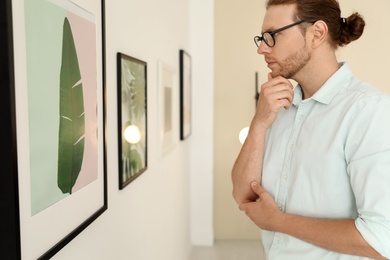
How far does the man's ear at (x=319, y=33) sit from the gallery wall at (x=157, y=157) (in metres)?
0.70

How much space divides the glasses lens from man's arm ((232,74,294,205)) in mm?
118

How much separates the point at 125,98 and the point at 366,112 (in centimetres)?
88

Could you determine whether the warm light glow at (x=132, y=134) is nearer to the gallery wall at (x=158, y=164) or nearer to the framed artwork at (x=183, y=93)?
the gallery wall at (x=158, y=164)

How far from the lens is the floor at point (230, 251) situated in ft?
12.0

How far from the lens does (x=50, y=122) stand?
0.88m

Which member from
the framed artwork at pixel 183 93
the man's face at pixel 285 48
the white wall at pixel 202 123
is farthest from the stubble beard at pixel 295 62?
the white wall at pixel 202 123

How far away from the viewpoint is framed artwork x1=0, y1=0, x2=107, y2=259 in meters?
0.73

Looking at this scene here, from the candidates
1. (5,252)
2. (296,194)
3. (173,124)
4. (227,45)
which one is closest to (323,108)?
(296,194)

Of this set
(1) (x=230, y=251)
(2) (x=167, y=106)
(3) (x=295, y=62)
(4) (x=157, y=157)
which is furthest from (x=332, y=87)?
(1) (x=230, y=251)

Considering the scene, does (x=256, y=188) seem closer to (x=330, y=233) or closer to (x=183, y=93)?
(x=330, y=233)

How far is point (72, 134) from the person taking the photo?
39.4 inches

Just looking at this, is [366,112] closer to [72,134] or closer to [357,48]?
[72,134]

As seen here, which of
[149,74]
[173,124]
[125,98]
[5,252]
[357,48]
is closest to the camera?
[5,252]

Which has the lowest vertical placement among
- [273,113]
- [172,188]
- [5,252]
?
[172,188]
